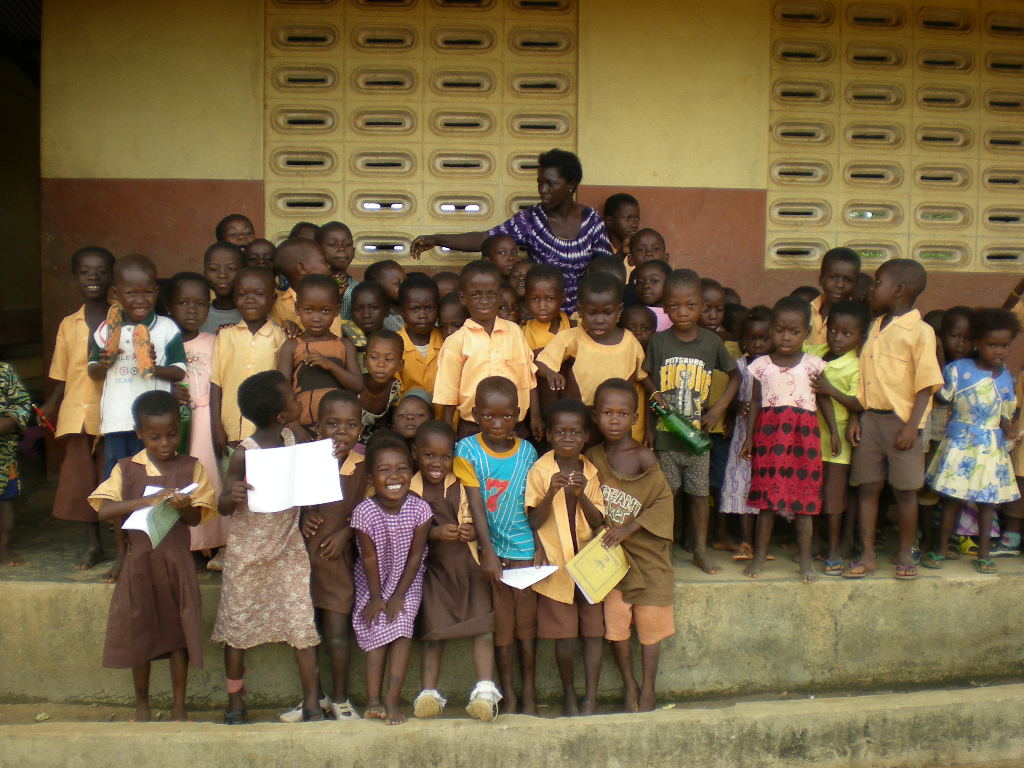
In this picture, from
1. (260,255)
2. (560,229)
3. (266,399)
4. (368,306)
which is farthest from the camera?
(560,229)

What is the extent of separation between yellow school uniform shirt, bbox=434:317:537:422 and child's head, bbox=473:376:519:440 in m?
0.27

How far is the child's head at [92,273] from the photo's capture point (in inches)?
156

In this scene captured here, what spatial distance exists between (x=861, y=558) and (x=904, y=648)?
429 millimetres

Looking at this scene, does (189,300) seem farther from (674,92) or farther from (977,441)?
(977,441)

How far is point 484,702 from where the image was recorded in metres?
3.32

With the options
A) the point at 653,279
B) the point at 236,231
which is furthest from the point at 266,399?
the point at 653,279

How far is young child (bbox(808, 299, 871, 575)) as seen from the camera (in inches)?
161

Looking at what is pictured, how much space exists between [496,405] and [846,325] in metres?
1.70

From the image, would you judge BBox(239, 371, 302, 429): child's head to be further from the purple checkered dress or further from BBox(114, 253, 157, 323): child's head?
BBox(114, 253, 157, 323): child's head

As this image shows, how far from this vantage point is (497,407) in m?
3.53

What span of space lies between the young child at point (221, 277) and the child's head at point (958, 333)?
3294 mm

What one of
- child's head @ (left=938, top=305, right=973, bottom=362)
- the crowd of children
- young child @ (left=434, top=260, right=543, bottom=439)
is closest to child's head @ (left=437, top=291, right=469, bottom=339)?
the crowd of children

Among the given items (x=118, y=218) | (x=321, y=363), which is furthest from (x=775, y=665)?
(x=118, y=218)

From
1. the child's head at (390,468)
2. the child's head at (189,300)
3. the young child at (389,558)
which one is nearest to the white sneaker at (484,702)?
the young child at (389,558)
